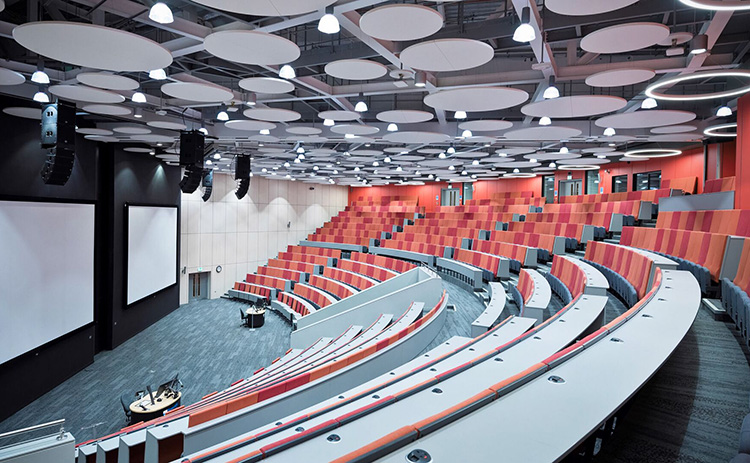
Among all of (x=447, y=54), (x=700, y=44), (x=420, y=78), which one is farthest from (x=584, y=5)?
(x=420, y=78)

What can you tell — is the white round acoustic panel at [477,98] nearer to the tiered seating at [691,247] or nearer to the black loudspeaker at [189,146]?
the tiered seating at [691,247]

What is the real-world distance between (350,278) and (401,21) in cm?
847

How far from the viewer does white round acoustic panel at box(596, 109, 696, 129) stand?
5.31 m

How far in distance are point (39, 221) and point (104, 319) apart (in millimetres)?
3048

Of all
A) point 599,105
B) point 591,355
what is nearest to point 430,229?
point 599,105

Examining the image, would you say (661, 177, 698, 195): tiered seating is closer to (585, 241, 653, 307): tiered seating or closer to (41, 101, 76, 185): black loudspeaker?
(585, 241, 653, 307): tiered seating

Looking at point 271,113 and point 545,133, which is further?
point 545,133

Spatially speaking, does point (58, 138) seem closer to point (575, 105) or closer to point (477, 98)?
point (477, 98)

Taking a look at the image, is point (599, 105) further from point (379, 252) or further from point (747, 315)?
point (379, 252)

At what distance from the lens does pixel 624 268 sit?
456cm

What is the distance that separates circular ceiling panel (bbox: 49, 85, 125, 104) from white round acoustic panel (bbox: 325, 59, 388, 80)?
2.57m

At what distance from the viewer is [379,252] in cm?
1234

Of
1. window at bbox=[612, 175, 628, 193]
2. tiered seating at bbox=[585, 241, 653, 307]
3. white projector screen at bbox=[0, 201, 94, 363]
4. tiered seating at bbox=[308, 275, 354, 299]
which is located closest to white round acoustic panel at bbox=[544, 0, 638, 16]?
tiered seating at bbox=[585, 241, 653, 307]

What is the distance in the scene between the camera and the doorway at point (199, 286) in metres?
14.3
